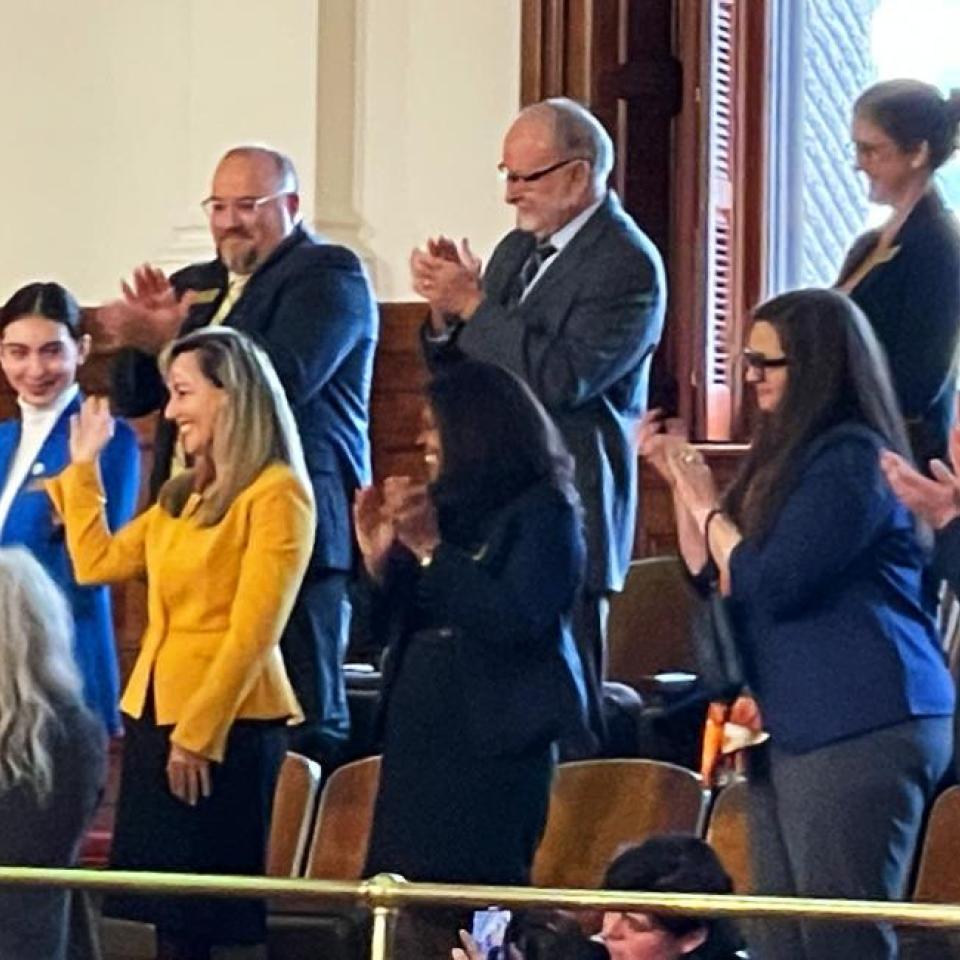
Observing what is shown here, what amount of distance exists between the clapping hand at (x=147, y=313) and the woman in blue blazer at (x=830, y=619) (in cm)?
164

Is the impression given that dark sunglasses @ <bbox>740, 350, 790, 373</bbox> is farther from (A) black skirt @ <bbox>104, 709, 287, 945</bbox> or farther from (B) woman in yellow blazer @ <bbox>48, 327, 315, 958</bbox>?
(A) black skirt @ <bbox>104, 709, 287, 945</bbox>

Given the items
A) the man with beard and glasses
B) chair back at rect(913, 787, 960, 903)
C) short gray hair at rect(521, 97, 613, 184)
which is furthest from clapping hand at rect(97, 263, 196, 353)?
chair back at rect(913, 787, 960, 903)

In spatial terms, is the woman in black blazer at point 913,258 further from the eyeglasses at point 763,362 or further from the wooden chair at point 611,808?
the wooden chair at point 611,808

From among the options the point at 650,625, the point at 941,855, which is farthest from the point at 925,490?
the point at 650,625

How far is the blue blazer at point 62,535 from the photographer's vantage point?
207 inches

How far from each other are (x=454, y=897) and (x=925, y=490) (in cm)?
117

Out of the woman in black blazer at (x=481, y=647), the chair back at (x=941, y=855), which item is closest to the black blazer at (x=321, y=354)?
the woman in black blazer at (x=481, y=647)

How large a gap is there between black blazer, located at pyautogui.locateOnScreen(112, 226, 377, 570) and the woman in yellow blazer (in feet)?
0.98

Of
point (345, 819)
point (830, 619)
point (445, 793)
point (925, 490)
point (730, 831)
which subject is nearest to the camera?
point (925, 490)

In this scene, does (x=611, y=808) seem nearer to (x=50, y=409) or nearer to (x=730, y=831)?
(x=730, y=831)

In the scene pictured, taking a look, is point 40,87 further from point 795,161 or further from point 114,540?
point 114,540

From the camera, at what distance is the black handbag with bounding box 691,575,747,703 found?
4.36m

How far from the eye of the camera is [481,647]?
14.8 feet

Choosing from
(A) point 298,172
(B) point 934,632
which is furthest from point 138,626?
(B) point 934,632
